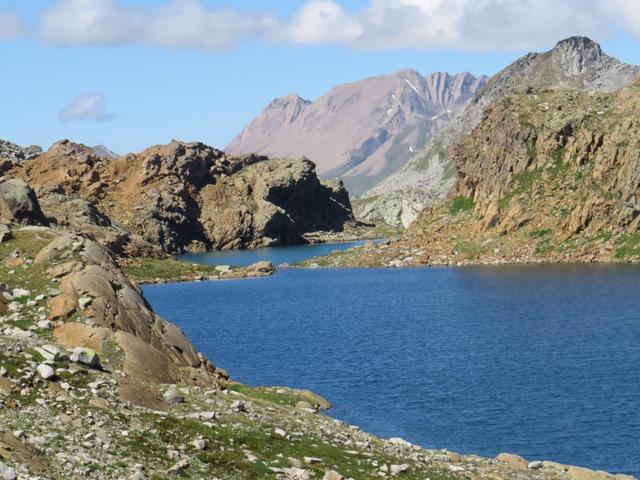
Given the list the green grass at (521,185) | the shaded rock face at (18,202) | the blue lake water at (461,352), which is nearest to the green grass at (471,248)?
the green grass at (521,185)

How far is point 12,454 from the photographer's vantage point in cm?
2919

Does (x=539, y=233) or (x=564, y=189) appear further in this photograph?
(x=564, y=189)

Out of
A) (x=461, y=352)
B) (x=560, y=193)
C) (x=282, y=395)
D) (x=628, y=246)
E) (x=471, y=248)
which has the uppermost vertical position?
(x=560, y=193)

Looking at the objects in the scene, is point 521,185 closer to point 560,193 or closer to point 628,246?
point 560,193

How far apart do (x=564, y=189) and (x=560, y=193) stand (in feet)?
4.12

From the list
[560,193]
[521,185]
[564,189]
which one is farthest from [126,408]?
[521,185]

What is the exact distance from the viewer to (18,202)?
252 ft

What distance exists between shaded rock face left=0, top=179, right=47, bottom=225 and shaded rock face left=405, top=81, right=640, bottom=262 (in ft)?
395

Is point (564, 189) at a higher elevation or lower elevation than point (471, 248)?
higher

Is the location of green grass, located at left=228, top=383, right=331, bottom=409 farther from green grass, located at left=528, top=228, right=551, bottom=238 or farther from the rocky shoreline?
green grass, located at left=528, top=228, right=551, bottom=238

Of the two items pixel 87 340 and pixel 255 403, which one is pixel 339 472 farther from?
pixel 87 340

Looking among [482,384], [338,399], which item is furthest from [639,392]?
[338,399]

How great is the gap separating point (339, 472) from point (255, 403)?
477 inches

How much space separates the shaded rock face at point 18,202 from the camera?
75.6 metres
